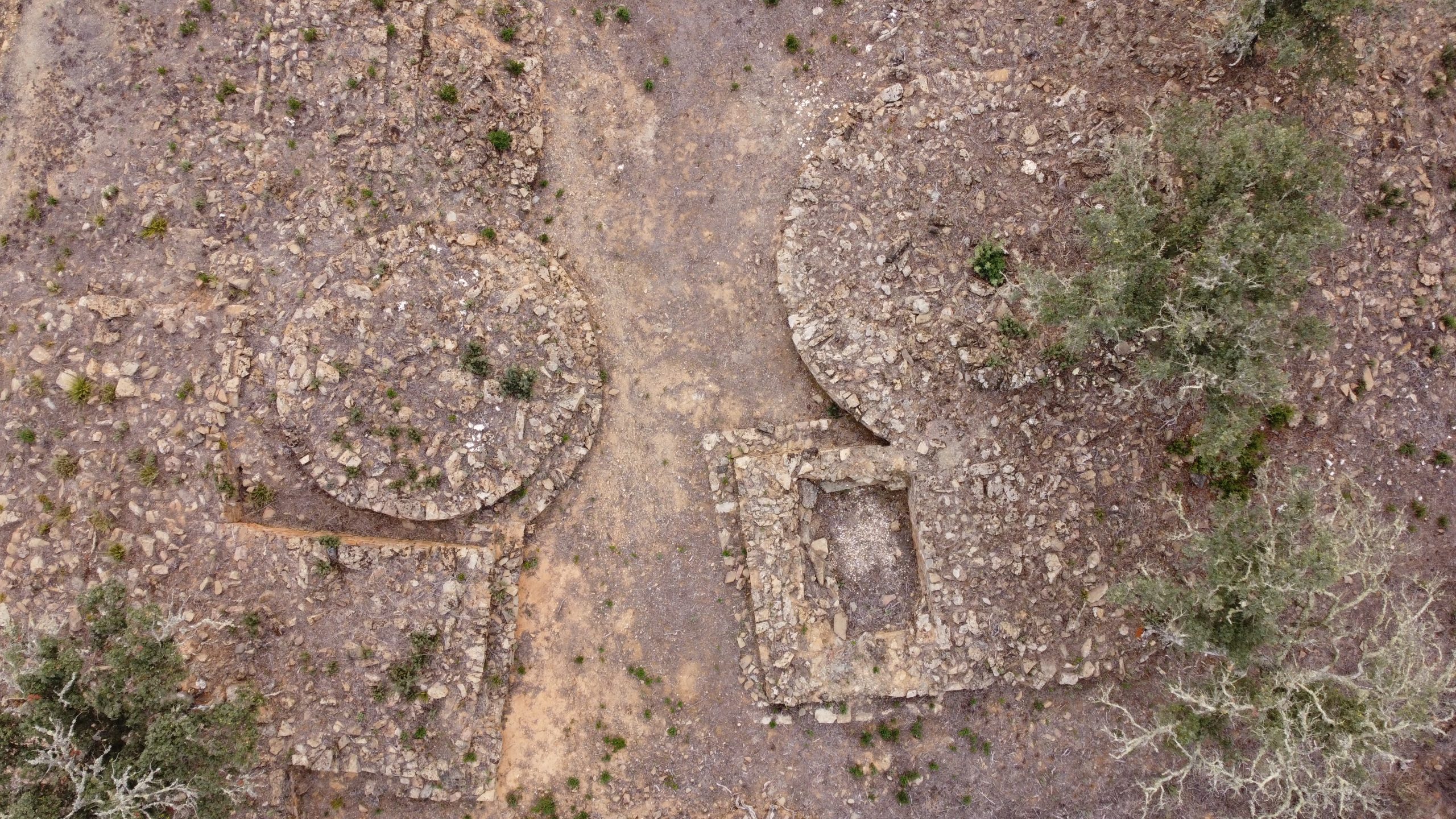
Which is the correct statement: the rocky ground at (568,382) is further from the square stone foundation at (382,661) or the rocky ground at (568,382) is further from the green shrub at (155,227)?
the green shrub at (155,227)

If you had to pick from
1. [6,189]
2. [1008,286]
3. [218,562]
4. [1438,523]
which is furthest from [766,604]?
[6,189]

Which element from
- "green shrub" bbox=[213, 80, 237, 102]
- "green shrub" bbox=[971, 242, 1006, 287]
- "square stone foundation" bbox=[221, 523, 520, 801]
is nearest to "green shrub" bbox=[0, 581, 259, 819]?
"square stone foundation" bbox=[221, 523, 520, 801]

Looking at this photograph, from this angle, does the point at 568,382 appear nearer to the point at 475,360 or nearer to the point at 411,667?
the point at 475,360

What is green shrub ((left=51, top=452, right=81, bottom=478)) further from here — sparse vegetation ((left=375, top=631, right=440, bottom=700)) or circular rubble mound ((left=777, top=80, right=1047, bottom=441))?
circular rubble mound ((left=777, top=80, right=1047, bottom=441))

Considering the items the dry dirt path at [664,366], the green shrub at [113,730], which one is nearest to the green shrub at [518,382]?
the dry dirt path at [664,366]

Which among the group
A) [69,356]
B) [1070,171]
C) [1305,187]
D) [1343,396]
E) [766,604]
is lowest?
[766,604]

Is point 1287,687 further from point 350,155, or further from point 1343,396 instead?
point 350,155
